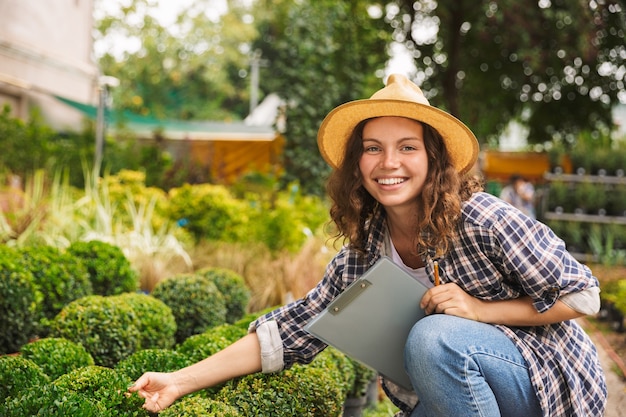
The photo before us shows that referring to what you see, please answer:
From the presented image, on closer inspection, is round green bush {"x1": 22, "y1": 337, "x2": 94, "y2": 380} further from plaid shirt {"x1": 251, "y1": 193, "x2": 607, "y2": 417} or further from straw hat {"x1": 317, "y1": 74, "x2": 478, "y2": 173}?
plaid shirt {"x1": 251, "y1": 193, "x2": 607, "y2": 417}

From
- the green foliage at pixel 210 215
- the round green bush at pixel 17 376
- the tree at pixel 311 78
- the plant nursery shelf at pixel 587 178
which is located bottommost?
the round green bush at pixel 17 376

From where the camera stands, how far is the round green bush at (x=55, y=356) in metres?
2.71

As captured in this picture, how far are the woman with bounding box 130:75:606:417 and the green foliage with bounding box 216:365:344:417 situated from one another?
Answer: 0.05 m

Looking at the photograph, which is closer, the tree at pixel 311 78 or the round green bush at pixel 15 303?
the round green bush at pixel 15 303

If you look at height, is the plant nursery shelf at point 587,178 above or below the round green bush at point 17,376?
above

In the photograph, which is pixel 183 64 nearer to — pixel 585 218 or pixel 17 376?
pixel 585 218

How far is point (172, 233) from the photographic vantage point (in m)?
6.14

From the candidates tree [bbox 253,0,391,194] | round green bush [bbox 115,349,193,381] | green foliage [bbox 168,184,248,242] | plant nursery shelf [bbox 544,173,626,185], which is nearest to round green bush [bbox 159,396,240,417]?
round green bush [bbox 115,349,193,381]

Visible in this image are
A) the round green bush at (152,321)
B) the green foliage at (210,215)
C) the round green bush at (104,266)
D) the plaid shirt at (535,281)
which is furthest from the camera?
the green foliage at (210,215)

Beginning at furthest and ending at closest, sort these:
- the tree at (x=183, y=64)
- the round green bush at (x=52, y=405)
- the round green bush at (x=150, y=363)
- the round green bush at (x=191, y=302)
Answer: the tree at (x=183, y=64) → the round green bush at (x=191, y=302) → the round green bush at (x=150, y=363) → the round green bush at (x=52, y=405)

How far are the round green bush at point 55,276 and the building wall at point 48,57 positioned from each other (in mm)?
7683

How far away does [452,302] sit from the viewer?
2.41 m

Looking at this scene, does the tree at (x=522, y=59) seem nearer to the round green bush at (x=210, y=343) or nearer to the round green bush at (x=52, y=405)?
the round green bush at (x=210, y=343)

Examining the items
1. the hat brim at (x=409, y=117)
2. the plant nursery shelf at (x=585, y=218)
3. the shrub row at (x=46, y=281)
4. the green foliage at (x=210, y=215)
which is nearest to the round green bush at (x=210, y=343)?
the shrub row at (x=46, y=281)
